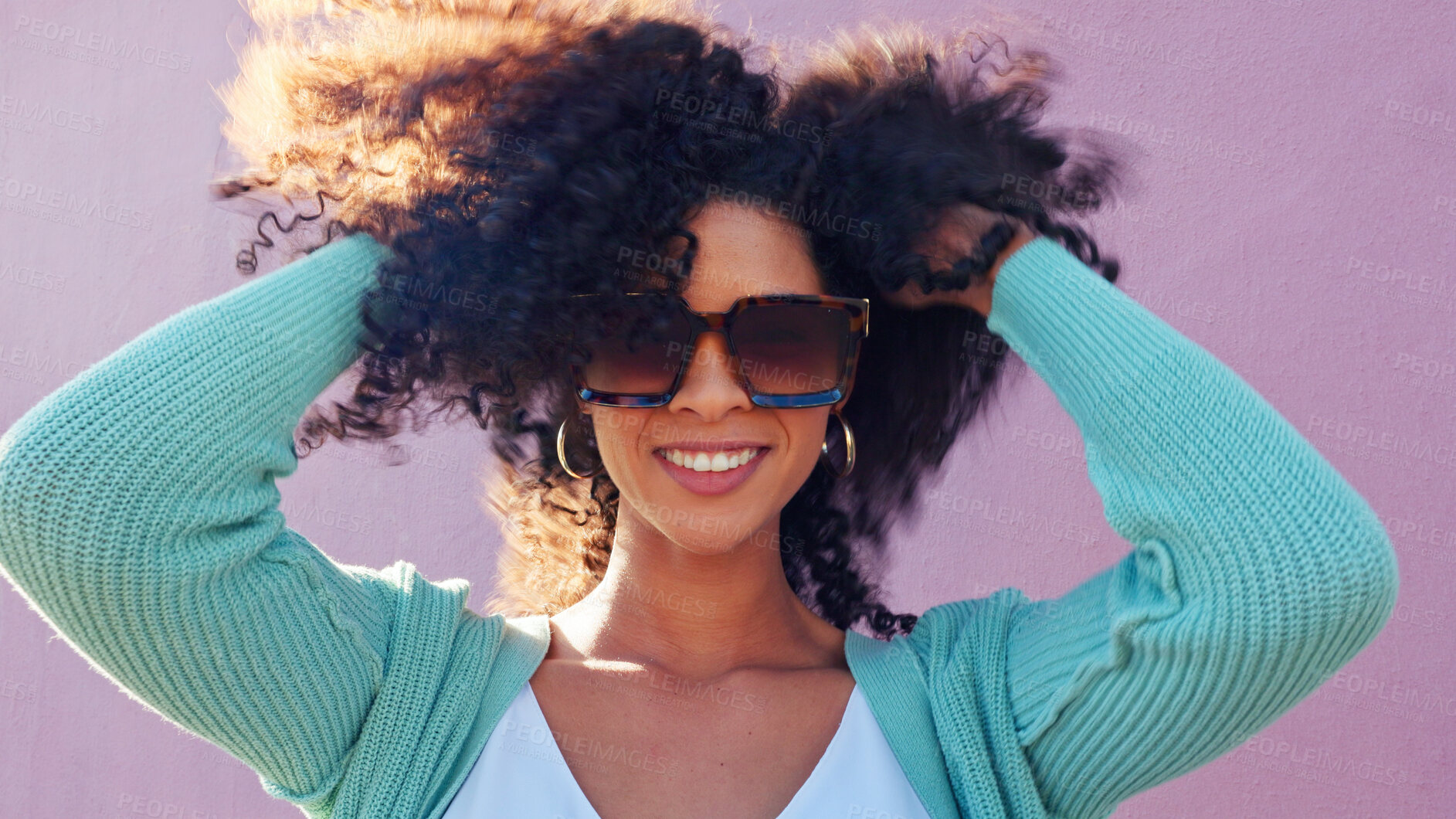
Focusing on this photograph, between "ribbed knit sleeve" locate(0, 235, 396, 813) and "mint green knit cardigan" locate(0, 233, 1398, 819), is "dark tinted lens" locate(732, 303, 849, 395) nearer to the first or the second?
"mint green knit cardigan" locate(0, 233, 1398, 819)

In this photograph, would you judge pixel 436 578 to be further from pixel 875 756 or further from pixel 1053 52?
pixel 1053 52

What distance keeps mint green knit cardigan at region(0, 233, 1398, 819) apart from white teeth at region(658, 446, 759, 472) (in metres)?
0.43

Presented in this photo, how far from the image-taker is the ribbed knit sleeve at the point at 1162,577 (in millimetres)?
1554

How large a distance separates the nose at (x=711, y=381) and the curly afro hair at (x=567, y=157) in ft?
0.44

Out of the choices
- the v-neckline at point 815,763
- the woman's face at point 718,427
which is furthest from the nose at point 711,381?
the v-neckline at point 815,763

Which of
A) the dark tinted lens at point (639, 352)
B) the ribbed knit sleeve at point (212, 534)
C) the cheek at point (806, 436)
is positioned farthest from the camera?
the cheek at point (806, 436)

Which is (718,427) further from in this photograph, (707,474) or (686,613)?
(686,613)

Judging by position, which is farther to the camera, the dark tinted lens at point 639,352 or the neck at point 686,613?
the neck at point 686,613

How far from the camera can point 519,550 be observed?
2.49 metres

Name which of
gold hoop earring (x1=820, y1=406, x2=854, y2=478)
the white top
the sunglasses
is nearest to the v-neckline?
the white top

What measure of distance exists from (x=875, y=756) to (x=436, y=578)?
5.85ft

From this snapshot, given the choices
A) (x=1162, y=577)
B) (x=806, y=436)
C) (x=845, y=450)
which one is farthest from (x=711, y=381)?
(x=1162, y=577)

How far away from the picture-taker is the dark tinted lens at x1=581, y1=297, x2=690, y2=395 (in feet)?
5.81

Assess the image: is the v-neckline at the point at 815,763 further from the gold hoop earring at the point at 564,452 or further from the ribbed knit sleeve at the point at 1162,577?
the gold hoop earring at the point at 564,452
